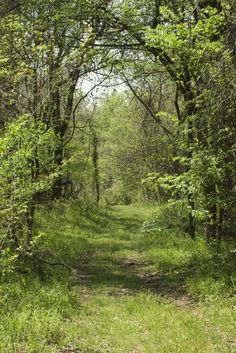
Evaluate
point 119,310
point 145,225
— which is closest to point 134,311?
point 119,310

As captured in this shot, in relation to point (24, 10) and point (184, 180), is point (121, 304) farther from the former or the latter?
point (24, 10)

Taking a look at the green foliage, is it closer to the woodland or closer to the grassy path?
the woodland

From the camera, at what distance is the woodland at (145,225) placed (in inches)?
281

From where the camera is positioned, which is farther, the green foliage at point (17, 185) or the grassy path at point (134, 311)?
the green foliage at point (17, 185)

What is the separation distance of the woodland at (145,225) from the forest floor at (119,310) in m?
0.03

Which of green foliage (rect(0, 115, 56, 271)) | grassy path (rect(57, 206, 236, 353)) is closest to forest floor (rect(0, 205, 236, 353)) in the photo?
grassy path (rect(57, 206, 236, 353))

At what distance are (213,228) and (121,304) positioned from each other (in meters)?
4.85

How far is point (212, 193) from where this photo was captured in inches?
384

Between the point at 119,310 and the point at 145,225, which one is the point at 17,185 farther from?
the point at 145,225

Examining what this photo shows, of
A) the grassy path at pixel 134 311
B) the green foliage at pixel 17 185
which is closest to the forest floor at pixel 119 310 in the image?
the grassy path at pixel 134 311

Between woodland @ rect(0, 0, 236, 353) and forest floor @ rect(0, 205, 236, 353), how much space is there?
0.03 m

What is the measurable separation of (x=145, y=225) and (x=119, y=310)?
630 centimetres

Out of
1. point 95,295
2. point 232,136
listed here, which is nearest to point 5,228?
point 95,295

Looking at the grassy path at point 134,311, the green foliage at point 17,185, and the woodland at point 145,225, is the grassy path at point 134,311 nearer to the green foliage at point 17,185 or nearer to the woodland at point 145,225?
the woodland at point 145,225
